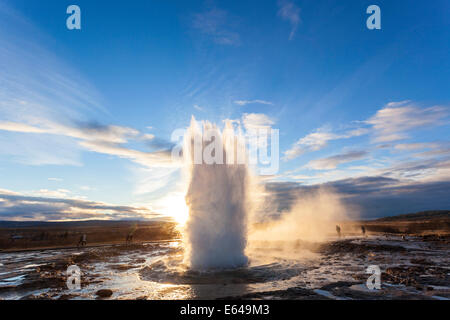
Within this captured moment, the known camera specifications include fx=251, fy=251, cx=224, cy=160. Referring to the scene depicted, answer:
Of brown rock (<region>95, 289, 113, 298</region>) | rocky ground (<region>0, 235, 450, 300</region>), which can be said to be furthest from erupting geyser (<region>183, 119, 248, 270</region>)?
brown rock (<region>95, 289, 113, 298</region>)

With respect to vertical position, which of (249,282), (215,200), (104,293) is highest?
(215,200)

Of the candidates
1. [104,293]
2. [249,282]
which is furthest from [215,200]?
[104,293]

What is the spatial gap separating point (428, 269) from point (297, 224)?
135 feet

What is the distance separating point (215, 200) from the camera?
52.9 feet

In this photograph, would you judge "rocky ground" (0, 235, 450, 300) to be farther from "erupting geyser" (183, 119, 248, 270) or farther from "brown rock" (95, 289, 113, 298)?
"erupting geyser" (183, 119, 248, 270)

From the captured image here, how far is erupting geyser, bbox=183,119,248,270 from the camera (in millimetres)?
15453

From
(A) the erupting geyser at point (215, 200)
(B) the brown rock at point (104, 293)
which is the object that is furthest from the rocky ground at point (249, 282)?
(A) the erupting geyser at point (215, 200)

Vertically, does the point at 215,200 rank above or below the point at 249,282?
above

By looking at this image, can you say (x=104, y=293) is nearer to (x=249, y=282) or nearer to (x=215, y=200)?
(x=249, y=282)

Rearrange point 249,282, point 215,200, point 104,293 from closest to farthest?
point 104,293
point 249,282
point 215,200

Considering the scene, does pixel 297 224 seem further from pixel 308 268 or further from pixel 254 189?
pixel 308 268

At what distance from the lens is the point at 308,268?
14.5 meters

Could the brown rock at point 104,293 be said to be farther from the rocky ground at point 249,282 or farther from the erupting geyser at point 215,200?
the erupting geyser at point 215,200
